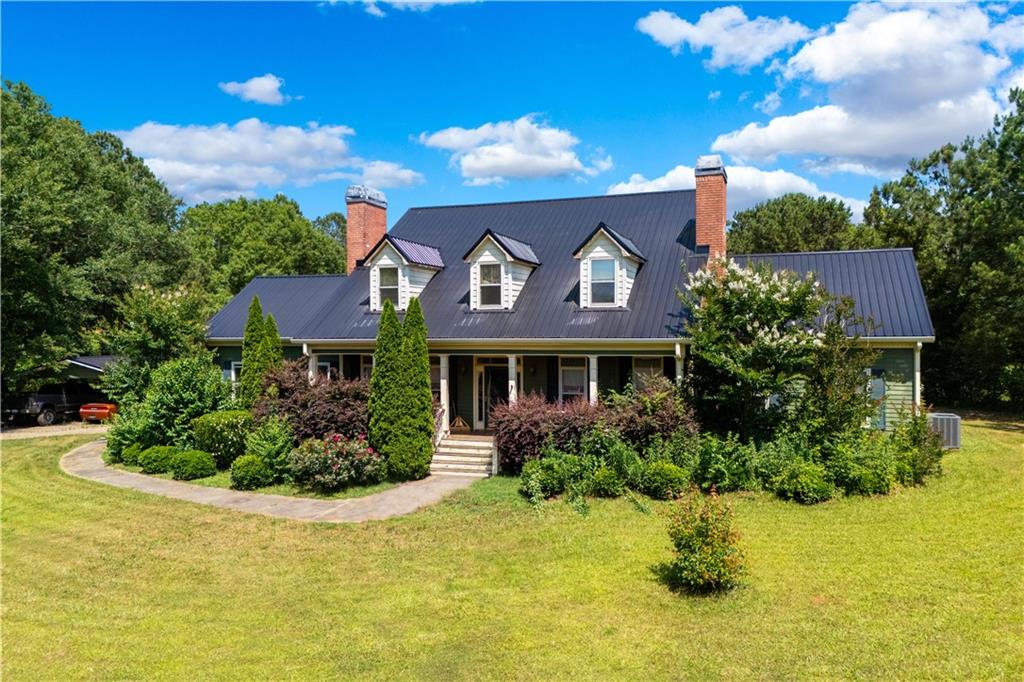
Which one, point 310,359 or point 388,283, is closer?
point 310,359

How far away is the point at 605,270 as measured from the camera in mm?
20125

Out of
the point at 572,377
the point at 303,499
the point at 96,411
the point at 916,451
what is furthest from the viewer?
the point at 96,411

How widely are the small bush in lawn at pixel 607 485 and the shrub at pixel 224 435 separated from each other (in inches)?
389

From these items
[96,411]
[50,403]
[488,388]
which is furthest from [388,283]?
[50,403]

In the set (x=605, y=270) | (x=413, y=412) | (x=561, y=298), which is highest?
(x=605, y=270)

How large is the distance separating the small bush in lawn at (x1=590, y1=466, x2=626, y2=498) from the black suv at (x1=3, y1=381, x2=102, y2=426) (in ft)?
86.1

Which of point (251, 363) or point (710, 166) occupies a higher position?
point (710, 166)

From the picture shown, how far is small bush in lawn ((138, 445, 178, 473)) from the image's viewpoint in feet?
63.1

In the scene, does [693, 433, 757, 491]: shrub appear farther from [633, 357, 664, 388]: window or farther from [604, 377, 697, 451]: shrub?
Answer: [633, 357, 664, 388]: window

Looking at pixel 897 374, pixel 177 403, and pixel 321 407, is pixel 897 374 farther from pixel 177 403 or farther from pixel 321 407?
pixel 177 403

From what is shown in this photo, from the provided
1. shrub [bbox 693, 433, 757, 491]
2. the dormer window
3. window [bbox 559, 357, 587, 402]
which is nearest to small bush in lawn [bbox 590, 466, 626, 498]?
shrub [bbox 693, 433, 757, 491]

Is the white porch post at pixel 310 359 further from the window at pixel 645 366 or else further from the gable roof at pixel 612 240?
the window at pixel 645 366

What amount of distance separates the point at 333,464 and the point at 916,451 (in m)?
12.8

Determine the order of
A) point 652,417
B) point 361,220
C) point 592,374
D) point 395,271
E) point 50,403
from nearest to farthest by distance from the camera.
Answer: point 652,417, point 592,374, point 395,271, point 361,220, point 50,403
